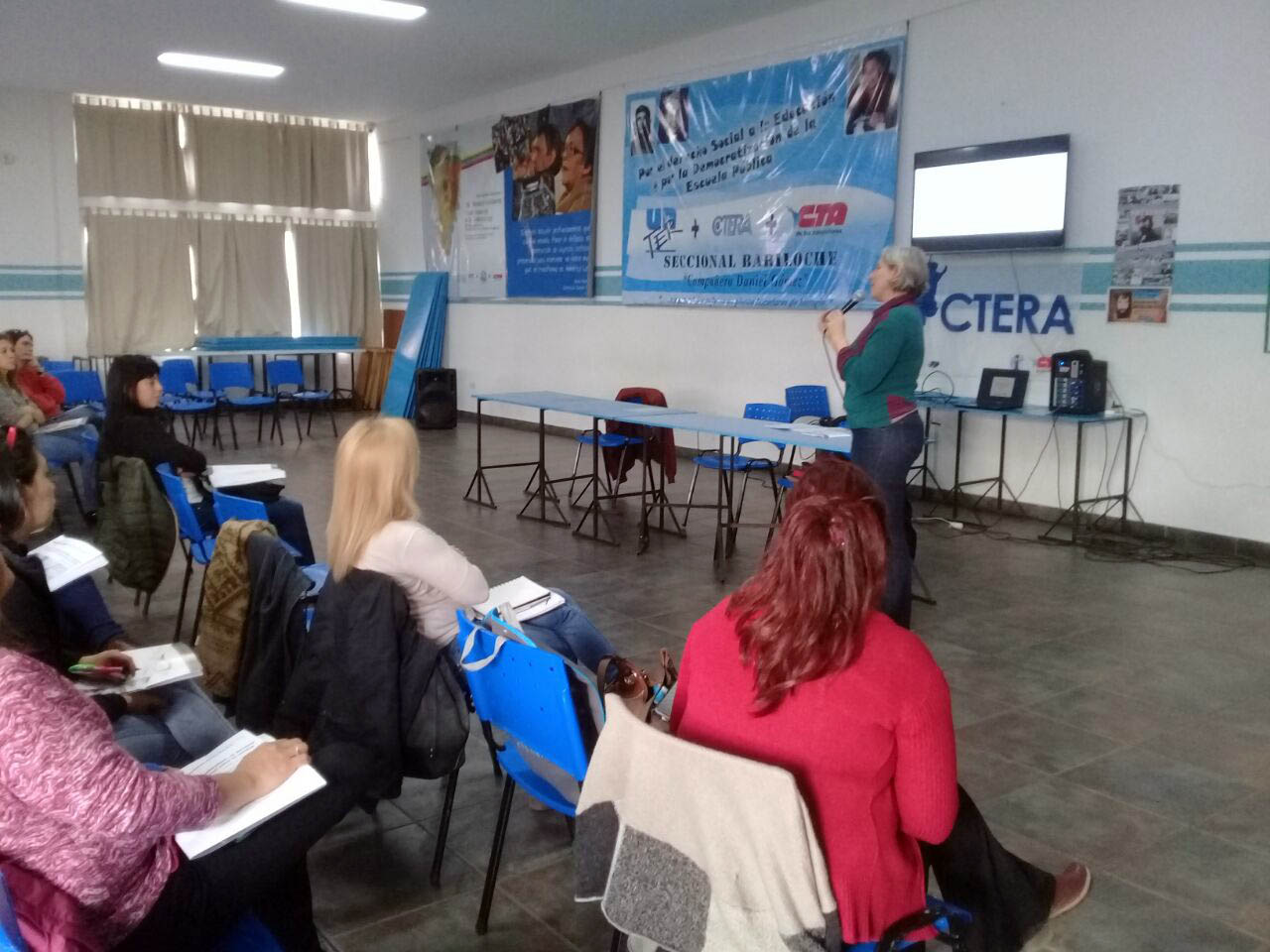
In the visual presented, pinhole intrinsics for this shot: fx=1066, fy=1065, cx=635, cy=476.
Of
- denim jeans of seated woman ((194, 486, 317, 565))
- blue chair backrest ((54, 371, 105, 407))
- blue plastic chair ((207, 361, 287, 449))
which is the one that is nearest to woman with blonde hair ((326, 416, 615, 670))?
denim jeans of seated woman ((194, 486, 317, 565))

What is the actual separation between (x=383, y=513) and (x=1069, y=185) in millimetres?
5117

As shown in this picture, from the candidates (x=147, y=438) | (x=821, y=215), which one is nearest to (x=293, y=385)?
(x=821, y=215)

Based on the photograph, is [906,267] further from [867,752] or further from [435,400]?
[435,400]

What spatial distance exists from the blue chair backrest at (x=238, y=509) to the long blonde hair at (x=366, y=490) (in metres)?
0.94

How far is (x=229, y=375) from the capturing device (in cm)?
1038

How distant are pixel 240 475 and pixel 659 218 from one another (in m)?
5.40

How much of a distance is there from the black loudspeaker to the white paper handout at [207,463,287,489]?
6.75 metres

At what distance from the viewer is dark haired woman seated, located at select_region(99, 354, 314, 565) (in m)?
4.18

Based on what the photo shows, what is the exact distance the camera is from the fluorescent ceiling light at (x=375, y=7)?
7520 mm

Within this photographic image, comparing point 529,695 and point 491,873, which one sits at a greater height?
point 529,695

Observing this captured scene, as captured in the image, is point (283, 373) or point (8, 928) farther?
point (283, 373)

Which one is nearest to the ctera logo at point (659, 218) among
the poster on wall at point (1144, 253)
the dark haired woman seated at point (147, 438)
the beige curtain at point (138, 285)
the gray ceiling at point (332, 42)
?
the gray ceiling at point (332, 42)

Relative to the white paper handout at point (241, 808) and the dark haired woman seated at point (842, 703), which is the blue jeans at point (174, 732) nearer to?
the white paper handout at point (241, 808)

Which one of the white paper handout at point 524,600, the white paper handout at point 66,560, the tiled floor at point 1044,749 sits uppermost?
the white paper handout at point 66,560
